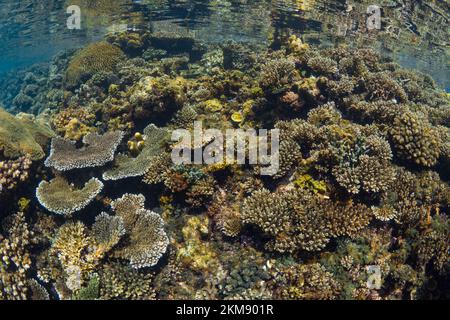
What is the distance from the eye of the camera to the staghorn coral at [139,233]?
21.0 ft

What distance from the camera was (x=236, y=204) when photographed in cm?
704

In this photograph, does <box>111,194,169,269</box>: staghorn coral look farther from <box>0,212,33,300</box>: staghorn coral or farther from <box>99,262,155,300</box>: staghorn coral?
<box>0,212,33,300</box>: staghorn coral

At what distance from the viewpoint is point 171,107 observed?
9.44 metres

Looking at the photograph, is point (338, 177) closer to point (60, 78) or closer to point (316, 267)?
point (316, 267)

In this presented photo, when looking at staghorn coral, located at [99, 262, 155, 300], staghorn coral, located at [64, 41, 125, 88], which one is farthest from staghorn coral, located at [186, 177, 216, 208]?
staghorn coral, located at [64, 41, 125, 88]

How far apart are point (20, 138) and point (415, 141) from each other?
10040mm

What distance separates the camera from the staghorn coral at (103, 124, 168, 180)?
7589 mm

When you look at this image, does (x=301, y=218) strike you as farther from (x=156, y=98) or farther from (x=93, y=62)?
(x=93, y=62)

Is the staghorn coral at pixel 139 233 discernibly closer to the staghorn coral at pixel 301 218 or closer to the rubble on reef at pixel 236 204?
the rubble on reef at pixel 236 204

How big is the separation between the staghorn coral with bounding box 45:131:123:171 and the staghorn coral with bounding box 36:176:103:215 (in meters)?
0.46

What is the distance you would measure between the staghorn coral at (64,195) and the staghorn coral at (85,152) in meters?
0.46

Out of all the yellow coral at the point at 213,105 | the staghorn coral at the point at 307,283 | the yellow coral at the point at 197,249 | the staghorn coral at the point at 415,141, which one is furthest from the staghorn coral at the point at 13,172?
the staghorn coral at the point at 415,141
